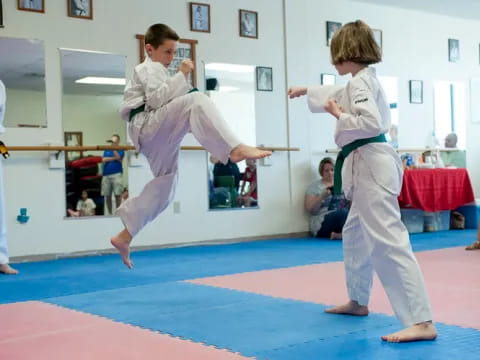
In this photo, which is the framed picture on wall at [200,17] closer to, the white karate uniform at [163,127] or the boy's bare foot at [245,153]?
the white karate uniform at [163,127]

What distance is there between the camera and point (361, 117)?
254 centimetres

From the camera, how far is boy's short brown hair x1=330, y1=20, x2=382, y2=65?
8.72 feet

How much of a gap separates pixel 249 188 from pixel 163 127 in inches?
161

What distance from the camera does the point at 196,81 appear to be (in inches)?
276

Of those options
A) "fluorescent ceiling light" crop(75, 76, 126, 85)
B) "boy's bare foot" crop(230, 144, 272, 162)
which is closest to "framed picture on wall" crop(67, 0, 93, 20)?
"fluorescent ceiling light" crop(75, 76, 126, 85)

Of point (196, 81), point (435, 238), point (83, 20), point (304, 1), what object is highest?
point (304, 1)

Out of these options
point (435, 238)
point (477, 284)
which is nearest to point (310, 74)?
point (435, 238)

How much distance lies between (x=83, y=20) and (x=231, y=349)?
4.69 metres

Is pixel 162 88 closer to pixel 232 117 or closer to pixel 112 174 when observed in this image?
pixel 112 174

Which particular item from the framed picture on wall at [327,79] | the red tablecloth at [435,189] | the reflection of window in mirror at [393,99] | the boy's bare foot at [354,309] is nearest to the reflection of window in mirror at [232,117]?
the framed picture on wall at [327,79]

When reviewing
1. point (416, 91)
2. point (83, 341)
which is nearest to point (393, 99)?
point (416, 91)

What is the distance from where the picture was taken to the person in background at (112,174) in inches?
253

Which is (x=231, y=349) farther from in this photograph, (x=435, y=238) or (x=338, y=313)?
(x=435, y=238)

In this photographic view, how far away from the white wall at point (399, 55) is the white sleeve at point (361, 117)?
515 centimetres
